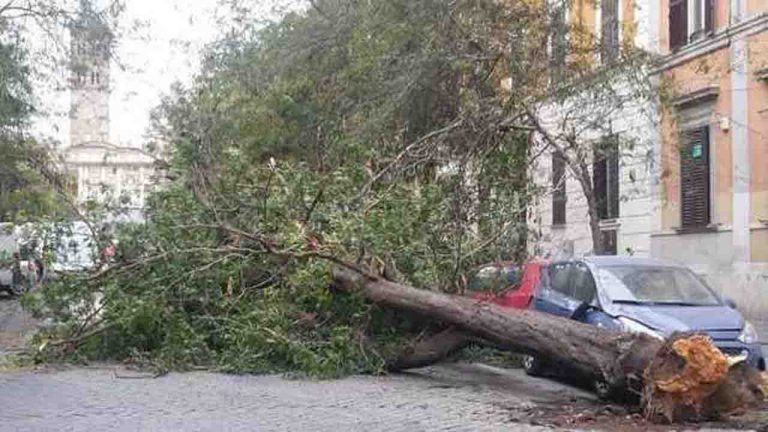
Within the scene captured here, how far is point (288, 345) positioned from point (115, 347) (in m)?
2.55

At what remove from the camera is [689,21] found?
22188 millimetres

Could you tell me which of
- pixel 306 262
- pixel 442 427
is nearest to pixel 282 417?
pixel 442 427

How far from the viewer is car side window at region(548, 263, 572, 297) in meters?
12.3

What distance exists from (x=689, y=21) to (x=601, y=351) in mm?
14489

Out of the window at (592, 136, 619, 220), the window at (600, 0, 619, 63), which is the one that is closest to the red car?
the window at (600, 0, 619, 63)

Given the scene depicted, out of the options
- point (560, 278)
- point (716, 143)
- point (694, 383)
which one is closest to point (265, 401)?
point (694, 383)

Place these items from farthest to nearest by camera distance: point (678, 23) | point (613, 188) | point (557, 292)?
point (613, 188) → point (678, 23) → point (557, 292)

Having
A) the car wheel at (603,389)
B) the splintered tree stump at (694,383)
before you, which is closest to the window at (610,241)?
the car wheel at (603,389)

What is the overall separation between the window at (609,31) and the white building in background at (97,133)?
796cm

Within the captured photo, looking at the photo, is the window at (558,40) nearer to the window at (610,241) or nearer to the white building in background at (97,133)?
the white building in background at (97,133)

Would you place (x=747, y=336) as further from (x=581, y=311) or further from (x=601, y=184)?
(x=601, y=184)

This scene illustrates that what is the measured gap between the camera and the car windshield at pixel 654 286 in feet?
36.7

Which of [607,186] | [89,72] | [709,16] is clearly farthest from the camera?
[607,186]

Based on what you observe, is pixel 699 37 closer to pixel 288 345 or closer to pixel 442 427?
pixel 288 345
